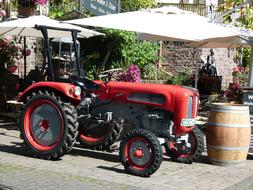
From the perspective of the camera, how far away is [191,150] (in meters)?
8.95

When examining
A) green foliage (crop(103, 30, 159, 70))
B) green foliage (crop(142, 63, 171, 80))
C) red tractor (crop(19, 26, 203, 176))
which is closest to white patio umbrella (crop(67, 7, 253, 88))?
red tractor (crop(19, 26, 203, 176))

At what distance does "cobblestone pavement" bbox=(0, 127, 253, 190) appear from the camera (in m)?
7.23

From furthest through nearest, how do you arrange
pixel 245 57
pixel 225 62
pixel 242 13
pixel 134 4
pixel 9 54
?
pixel 245 57
pixel 225 62
pixel 134 4
pixel 242 13
pixel 9 54

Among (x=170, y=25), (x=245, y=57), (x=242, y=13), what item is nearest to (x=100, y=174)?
(x=170, y=25)

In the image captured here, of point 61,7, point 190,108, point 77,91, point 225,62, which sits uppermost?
point 61,7

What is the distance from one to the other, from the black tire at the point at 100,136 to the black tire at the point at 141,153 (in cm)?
117

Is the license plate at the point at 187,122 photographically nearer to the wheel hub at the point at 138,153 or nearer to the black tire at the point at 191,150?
the black tire at the point at 191,150

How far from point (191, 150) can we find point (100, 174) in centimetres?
176

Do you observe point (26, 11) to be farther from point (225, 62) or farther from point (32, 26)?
point (225, 62)

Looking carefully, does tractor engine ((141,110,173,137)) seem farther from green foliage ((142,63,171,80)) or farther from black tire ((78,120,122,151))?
green foliage ((142,63,171,80))

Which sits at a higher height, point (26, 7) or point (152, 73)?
point (26, 7)

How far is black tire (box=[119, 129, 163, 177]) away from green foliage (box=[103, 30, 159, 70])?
32.3 ft

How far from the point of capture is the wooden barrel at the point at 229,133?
872 centimetres

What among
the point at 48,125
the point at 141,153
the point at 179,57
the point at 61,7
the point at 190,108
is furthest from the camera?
the point at 179,57
